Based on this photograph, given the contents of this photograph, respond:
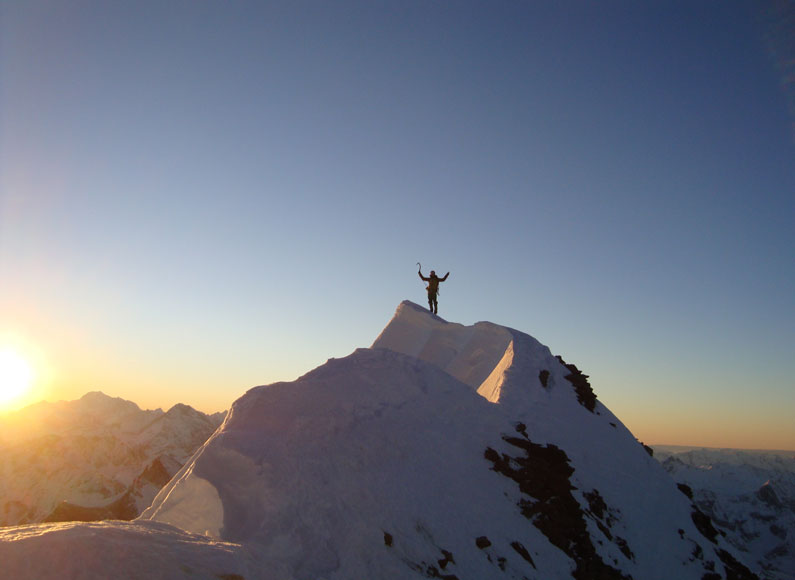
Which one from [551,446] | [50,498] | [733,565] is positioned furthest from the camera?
[50,498]

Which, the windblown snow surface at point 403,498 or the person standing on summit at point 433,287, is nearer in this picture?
the windblown snow surface at point 403,498

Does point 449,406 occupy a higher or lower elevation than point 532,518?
higher

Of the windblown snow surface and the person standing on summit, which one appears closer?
the windblown snow surface

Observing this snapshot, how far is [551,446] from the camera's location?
23.0m

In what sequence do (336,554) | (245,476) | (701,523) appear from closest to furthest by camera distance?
(336,554), (245,476), (701,523)

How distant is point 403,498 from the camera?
16.4 meters

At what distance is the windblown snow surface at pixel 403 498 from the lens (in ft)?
31.2

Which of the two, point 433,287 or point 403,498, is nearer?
point 403,498

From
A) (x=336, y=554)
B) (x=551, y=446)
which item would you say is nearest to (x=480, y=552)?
(x=336, y=554)

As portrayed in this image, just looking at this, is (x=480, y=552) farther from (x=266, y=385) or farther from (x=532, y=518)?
(x=266, y=385)

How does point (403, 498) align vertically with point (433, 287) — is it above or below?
below

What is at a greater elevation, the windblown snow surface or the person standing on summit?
the person standing on summit

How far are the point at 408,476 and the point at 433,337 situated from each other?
1863cm

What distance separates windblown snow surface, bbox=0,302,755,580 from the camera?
9.52 meters
